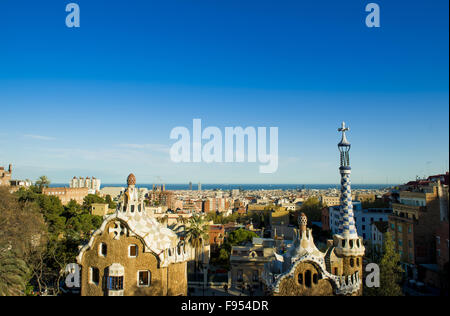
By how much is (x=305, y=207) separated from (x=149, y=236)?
230 ft

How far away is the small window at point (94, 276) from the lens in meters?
20.3

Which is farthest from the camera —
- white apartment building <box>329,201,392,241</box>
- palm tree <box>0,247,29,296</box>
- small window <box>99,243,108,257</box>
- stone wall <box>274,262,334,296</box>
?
white apartment building <box>329,201,392,241</box>

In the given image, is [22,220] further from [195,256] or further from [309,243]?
[309,243]

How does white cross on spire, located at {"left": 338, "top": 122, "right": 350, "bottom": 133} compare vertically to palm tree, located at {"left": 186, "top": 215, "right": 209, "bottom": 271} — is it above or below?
above

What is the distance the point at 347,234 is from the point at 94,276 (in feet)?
55.4

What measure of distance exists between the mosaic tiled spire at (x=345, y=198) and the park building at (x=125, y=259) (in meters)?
11.8

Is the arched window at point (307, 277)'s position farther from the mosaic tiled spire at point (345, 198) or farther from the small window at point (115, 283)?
the small window at point (115, 283)

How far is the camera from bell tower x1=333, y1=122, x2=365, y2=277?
770 inches

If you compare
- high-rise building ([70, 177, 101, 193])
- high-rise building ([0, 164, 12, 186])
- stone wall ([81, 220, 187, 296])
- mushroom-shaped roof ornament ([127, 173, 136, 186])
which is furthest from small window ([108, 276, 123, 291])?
high-rise building ([70, 177, 101, 193])

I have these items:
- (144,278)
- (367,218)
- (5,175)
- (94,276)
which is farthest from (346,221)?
(5,175)

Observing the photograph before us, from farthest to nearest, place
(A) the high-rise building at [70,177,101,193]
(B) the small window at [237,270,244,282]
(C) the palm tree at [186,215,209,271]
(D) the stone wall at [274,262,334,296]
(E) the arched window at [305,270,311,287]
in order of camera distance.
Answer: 1. (A) the high-rise building at [70,177,101,193]
2. (C) the palm tree at [186,215,209,271]
3. (B) the small window at [237,270,244,282]
4. (E) the arched window at [305,270,311,287]
5. (D) the stone wall at [274,262,334,296]

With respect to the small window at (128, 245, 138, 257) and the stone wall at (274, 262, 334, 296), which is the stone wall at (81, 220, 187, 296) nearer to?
the small window at (128, 245, 138, 257)
